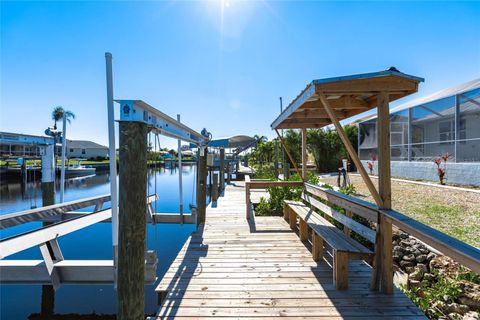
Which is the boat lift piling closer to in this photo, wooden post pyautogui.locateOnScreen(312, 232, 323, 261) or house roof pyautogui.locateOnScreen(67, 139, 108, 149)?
wooden post pyautogui.locateOnScreen(312, 232, 323, 261)

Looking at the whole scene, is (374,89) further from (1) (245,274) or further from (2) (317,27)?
(2) (317,27)

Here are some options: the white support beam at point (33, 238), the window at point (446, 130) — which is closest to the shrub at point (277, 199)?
the white support beam at point (33, 238)

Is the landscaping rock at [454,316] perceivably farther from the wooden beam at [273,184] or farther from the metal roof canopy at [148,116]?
the metal roof canopy at [148,116]

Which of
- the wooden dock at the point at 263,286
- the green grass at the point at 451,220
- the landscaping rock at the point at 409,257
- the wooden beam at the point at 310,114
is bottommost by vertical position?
the landscaping rock at the point at 409,257

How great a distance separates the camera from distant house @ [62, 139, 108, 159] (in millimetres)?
52031

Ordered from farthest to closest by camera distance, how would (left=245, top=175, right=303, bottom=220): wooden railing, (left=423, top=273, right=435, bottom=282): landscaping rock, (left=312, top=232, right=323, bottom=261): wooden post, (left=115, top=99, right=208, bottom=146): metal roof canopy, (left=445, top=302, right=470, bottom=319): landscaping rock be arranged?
(left=245, top=175, right=303, bottom=220): wooden railing → (left=423, top=273, right=435, bottom=282): landscaping rock → (left=312, top=232, right=323, bottom=261): wooden post → (left=445, top=302, right=470, bottom=319): landscaping rock → (left=115, top=99, right=208, bottom=146): metal roof canopy

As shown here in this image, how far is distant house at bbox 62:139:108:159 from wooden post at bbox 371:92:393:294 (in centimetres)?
5895

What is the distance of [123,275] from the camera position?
7.18 ft

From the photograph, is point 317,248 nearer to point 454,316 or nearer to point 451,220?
point 454,316

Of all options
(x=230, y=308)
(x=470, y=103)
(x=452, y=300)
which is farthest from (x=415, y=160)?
(x=230, y=308)

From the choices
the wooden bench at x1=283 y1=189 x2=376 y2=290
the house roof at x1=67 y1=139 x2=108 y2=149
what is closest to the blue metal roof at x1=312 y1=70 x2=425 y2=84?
the wooden bench at x1=283 y1=189 x2=376 y2=290

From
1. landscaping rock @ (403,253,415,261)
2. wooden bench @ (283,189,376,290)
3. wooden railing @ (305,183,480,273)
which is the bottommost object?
landscaping rock @ (403,253,415,261)

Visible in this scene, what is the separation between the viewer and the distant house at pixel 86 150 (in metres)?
52.0

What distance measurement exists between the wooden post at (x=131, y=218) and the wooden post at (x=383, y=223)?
2.46 meters
